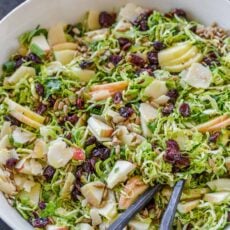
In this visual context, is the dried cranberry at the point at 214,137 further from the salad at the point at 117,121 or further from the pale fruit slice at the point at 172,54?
the pale fruit slice at the point at 172,54

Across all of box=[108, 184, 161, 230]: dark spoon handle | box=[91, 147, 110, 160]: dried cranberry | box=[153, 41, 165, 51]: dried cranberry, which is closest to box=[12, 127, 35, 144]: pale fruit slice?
box=[91, 147, 110, 160]: dried cranberry

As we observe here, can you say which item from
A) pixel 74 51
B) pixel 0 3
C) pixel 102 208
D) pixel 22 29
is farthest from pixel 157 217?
pixel 0 3

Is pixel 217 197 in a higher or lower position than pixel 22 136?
lower

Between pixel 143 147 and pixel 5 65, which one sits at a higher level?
pixel 5 65

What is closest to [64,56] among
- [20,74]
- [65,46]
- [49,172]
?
[65,46]

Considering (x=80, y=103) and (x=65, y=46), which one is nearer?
(x=80, y=103)

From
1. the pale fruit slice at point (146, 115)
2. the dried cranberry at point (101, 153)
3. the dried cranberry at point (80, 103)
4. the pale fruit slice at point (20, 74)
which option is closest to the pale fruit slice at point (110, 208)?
the dried cranberry at point (101, 153)

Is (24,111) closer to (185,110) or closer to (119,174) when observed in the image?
(119,174)

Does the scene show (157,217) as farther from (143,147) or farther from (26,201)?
(26,201)
